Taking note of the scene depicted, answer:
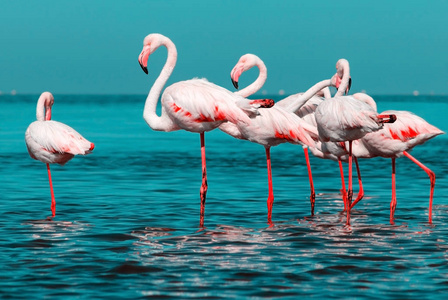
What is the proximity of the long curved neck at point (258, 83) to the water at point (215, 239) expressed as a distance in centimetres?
151

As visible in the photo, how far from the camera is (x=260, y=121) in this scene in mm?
8000

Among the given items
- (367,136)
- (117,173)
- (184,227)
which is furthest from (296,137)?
(117,173)

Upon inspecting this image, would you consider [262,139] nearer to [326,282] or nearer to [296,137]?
[296,137]

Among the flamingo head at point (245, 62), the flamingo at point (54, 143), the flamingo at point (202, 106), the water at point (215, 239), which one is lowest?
the water at point (215, 239)

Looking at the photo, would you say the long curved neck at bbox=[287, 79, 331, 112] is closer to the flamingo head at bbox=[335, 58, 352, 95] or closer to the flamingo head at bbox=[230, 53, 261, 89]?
the flamingo head at bbox=[335, 58, 352, 95]

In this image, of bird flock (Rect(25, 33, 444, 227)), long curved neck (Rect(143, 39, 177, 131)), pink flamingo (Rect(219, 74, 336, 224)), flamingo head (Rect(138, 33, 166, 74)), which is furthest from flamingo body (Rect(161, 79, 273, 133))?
flamingo head (Rect(138, 33, 166, 74))

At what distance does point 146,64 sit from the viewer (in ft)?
28.7

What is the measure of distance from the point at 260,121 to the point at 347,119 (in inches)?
40.2

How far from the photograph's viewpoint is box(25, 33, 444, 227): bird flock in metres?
7.64

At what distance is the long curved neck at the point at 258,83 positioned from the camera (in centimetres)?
905

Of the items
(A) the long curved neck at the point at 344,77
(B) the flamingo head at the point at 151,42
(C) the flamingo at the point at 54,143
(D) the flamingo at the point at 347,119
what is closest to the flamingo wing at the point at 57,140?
(C) the flamingo at the point at 54,143

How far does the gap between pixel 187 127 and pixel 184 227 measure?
44.2 inches

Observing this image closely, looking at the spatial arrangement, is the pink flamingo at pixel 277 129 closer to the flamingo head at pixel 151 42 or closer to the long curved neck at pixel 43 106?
the flamingo head at pixel 151 42

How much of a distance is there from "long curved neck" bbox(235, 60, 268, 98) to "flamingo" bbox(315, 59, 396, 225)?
1425 millimetres
